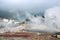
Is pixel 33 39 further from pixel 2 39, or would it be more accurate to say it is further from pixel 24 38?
pixel 2 39

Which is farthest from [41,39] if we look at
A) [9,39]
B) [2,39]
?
[2,39]

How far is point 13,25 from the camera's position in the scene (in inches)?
1487

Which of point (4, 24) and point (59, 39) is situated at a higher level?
point (4, 24)

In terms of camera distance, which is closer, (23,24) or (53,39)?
(53,39)

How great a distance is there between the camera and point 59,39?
26328 mm

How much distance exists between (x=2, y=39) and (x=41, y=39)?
21.8ft

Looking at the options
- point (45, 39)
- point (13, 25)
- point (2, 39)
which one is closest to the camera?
point (45, 39)

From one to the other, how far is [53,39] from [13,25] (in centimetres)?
1546

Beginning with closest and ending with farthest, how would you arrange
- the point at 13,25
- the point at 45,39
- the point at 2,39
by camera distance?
the point at 45,39, the point at 2,39, the point at 13,25

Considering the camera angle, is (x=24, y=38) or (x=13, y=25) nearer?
(x=24, y=38)

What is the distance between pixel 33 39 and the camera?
24.9m

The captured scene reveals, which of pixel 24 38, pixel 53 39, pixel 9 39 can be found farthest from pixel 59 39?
pixel 9 39

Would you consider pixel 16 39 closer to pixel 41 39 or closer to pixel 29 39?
pixel 29 39

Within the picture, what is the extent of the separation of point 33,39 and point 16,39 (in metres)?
2.75
